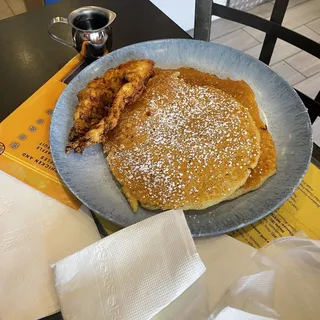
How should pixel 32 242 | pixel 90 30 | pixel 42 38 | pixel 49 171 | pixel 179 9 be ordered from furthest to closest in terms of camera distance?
pixel 179 9
pixel 42 38
pixel 90 30
pixel 49 171
pixel 32 242

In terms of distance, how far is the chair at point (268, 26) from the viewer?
111 cm

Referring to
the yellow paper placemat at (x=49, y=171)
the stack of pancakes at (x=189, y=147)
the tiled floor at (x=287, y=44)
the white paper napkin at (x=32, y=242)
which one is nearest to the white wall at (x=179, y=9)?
the tiled floor at (x=287, y=44)

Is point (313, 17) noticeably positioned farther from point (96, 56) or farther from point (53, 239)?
point (53, 239)

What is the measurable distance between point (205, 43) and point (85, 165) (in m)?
0.59

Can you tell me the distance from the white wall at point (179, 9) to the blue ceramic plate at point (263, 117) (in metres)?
1.47

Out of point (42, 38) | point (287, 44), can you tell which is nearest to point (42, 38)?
point (42, 38)

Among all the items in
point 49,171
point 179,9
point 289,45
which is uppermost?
point 49,171

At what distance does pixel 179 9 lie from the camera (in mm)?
2576

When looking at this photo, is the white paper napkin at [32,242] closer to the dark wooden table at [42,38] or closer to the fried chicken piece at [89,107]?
the fried chicken piece at [89,107]

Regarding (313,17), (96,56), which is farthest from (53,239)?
(313,17)

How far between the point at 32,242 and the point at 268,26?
3.30ft

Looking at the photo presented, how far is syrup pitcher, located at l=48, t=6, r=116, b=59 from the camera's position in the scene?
1130 millimetres

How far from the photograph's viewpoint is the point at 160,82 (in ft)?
3.43

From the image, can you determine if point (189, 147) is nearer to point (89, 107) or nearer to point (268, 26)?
point (89, 107)
